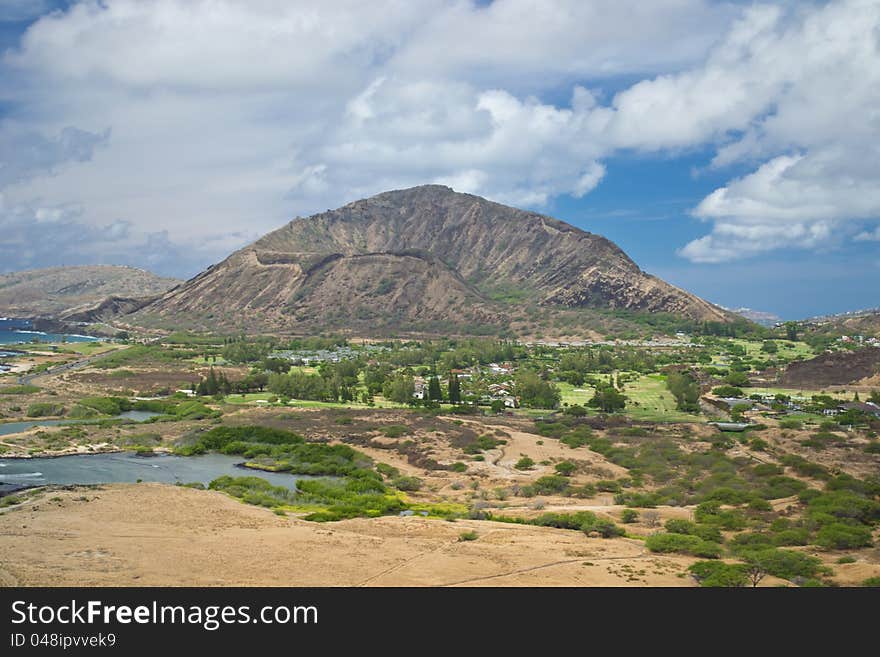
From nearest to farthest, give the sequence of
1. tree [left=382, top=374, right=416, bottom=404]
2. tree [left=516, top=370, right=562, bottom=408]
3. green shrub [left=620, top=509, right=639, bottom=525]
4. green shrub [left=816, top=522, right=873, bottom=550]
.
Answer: green shrub [left=816, top=522, right=873, bottom=550]
green shrub [left=620, top=509, right=639, bottom=525]
tree [left=516, top=370, right=562, bottom=408]
tree [left=382, top=374, right=416, bottom=404]

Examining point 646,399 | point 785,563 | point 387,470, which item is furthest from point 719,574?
point 646,399

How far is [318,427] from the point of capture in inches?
2785

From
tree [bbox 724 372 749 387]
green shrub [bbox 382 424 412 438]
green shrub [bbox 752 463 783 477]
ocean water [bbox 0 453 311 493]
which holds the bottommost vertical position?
ocean water [bbox 0 453 311 493]

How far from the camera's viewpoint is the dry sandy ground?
91.6 feet

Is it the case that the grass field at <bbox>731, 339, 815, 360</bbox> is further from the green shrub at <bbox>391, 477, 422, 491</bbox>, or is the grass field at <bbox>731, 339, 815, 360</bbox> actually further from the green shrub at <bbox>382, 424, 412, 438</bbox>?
the green shrub at <bbox>391, 477, 422, 491</bbox>

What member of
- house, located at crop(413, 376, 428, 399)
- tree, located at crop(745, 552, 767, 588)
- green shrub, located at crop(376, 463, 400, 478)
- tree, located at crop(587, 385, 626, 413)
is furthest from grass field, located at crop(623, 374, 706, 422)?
tree, located at crop(745, 552, 767, 588)

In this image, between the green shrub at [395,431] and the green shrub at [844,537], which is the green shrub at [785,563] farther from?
the green shrub at [395,431]

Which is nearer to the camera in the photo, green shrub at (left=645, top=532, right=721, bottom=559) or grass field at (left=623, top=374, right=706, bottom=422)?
green shrub at (left=645, top=532, right=721, bottom=559)

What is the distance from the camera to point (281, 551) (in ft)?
104

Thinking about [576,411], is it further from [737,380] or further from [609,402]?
[737,380]

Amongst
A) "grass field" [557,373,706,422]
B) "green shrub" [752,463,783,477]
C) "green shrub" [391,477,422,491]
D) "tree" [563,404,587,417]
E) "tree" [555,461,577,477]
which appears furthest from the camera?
"tree" [563,404,587,417]
